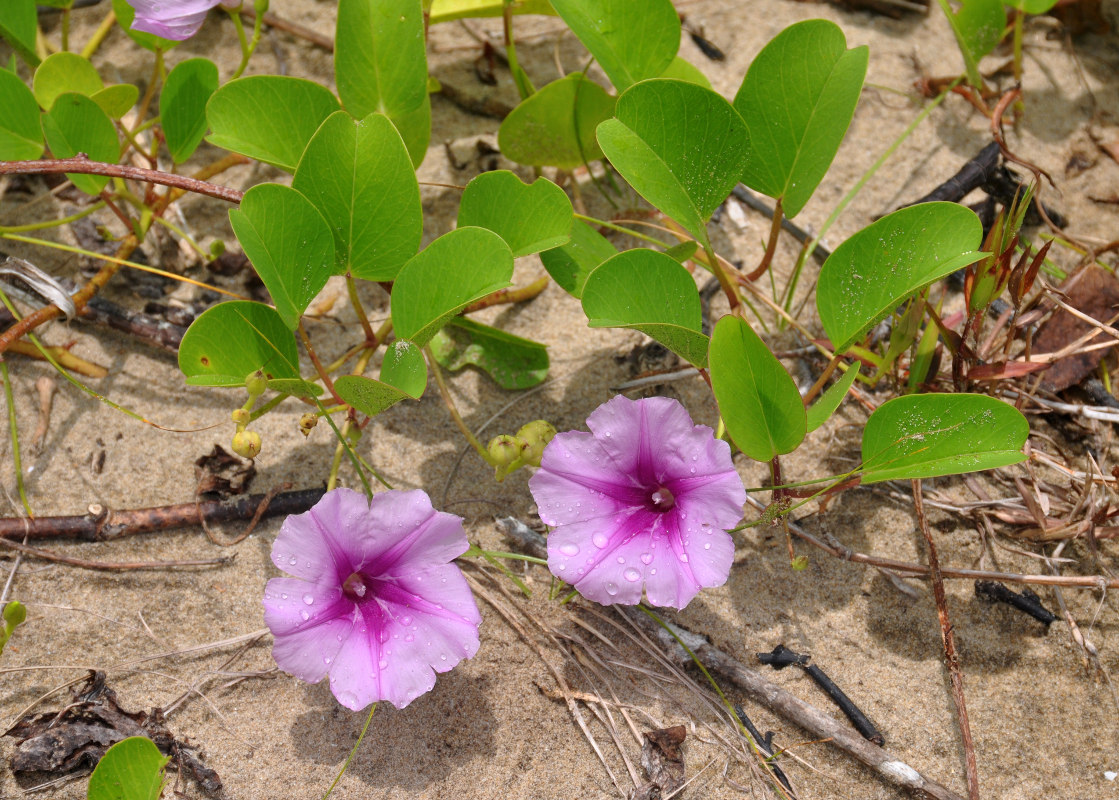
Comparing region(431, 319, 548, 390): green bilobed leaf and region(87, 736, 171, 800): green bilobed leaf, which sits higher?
region(431, 319, 548, 390): green bilobed leaf

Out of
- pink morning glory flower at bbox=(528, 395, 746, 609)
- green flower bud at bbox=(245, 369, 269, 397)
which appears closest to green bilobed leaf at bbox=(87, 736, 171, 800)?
green flower bud at bbox=(245, 369, 269, 397)

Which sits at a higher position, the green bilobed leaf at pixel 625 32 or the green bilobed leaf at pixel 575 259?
the green bilobed leaf at pixel 625 32

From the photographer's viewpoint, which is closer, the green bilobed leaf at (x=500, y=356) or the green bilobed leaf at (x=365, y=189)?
the green bilobed leaf at (x=365, y=189)

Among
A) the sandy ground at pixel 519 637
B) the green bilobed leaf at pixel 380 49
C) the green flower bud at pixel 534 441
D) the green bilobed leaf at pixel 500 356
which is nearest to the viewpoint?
the sandy ground at pixel 519 637

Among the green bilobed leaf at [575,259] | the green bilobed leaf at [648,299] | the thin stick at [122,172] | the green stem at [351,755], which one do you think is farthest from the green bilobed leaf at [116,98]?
the green stem at [351,755]

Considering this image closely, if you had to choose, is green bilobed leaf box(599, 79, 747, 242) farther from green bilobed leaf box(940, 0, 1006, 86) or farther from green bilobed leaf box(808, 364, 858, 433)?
green bilobed leaf box(940, 0, 1006, 86)

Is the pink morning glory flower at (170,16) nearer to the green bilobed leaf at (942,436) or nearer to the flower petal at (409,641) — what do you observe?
the flower petal at (409,641)
